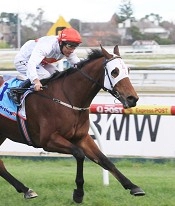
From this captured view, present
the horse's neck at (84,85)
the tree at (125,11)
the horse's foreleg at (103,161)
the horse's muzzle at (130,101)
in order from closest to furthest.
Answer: the horse's muzzle at (130,101), the horse's foreleg at (103,161), the horse's neck at (84,85), the tree at (125,11)

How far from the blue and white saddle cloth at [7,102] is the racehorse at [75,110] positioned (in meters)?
0.23

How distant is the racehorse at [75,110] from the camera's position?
19.9 ft

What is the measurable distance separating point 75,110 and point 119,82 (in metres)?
0.63

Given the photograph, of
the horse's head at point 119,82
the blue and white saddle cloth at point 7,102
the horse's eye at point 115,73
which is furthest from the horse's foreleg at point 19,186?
the horse's eye at point 115,73

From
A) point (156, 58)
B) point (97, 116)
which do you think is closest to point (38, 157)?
point (97, 116)

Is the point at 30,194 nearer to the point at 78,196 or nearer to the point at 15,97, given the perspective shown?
the point at 78,196

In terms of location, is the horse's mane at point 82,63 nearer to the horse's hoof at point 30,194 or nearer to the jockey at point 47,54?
the jockey at point 47,54

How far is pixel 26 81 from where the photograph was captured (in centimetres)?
674

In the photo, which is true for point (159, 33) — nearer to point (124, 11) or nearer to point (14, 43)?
point (124, 11)

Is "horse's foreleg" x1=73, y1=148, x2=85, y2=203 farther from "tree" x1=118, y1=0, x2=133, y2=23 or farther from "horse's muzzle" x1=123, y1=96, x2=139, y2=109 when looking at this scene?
"tree" x1=118, y1=0, x2=133, y2=23

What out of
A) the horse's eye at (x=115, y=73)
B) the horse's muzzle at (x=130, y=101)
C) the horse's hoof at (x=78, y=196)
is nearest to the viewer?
the horse's muzzle at (x=130, y=101)

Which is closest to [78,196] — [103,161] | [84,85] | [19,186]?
[103,161]

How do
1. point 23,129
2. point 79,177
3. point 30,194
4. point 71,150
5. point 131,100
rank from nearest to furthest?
point 131,100, point 71,150, point 79,177, point 30,194, point 23,129

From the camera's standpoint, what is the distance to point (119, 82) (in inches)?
232
